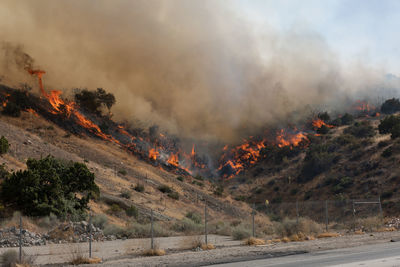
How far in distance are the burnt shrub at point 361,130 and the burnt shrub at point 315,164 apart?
10.6m

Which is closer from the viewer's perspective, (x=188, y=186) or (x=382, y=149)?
(x=188, y=186)

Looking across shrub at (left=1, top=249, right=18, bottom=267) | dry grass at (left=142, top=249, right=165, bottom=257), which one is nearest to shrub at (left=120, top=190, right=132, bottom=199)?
dry grass at (left=142, top=249, right=165, bottom=257)

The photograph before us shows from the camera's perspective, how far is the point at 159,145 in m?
85.4

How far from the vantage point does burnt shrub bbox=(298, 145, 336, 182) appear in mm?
75688

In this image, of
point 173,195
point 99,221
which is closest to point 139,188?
point 173,195

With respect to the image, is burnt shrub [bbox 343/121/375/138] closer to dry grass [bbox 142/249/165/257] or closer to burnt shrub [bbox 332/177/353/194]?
burnt shrub [bbox 332/177/353/194]

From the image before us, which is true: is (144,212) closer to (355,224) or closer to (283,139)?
(355,224)

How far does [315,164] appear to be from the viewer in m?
76.8

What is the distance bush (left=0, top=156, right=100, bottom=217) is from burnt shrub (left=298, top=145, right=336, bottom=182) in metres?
47.9

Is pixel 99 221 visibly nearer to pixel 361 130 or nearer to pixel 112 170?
pixel 112 170

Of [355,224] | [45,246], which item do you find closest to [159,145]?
[355,224]

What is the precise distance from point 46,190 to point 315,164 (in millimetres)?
54100

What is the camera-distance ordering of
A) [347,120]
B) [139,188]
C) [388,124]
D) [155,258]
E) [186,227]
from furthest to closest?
[347,120] < [388,124] < [139,188] < [186,227] < [155,258]

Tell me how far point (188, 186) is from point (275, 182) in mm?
22876
